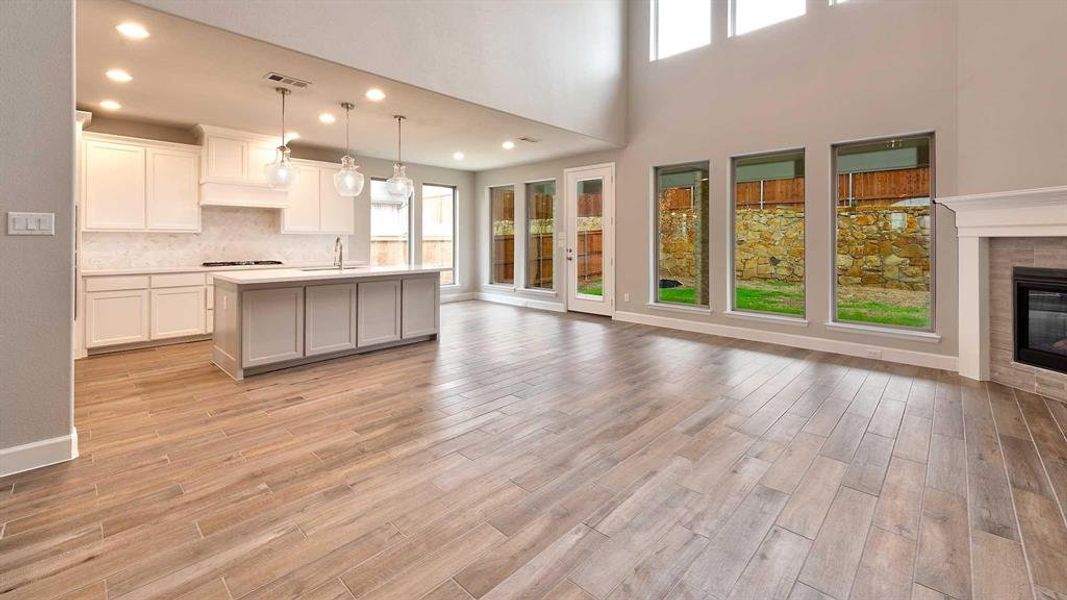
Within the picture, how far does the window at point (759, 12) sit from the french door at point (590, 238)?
2.35 meters

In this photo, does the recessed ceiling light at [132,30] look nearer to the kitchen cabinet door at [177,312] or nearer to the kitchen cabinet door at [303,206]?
the kitchen cabinet door at [177,312]

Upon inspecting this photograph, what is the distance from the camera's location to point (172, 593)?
1578 mm

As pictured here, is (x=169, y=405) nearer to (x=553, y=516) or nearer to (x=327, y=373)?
(x=327, y=373)

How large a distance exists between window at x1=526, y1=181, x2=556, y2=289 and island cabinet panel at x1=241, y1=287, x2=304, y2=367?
490 centimetres

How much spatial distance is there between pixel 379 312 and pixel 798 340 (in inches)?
186

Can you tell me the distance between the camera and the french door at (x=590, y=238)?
7473 mm

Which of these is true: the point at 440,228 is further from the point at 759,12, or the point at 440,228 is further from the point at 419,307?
the point at 759,12

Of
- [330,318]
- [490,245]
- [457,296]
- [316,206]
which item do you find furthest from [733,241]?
[316,206]

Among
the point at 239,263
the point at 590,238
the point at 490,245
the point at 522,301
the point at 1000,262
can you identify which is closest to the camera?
the point at 1000,262

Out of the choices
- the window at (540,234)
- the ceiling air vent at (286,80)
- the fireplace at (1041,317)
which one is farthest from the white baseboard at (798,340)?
the ceiling air vent at (286,80)

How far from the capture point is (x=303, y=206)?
6.80m

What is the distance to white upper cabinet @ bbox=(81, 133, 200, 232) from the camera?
16.8 feet

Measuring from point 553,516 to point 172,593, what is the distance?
1.36 meters

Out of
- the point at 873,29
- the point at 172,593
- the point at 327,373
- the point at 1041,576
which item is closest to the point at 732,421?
the point at 1041,576
